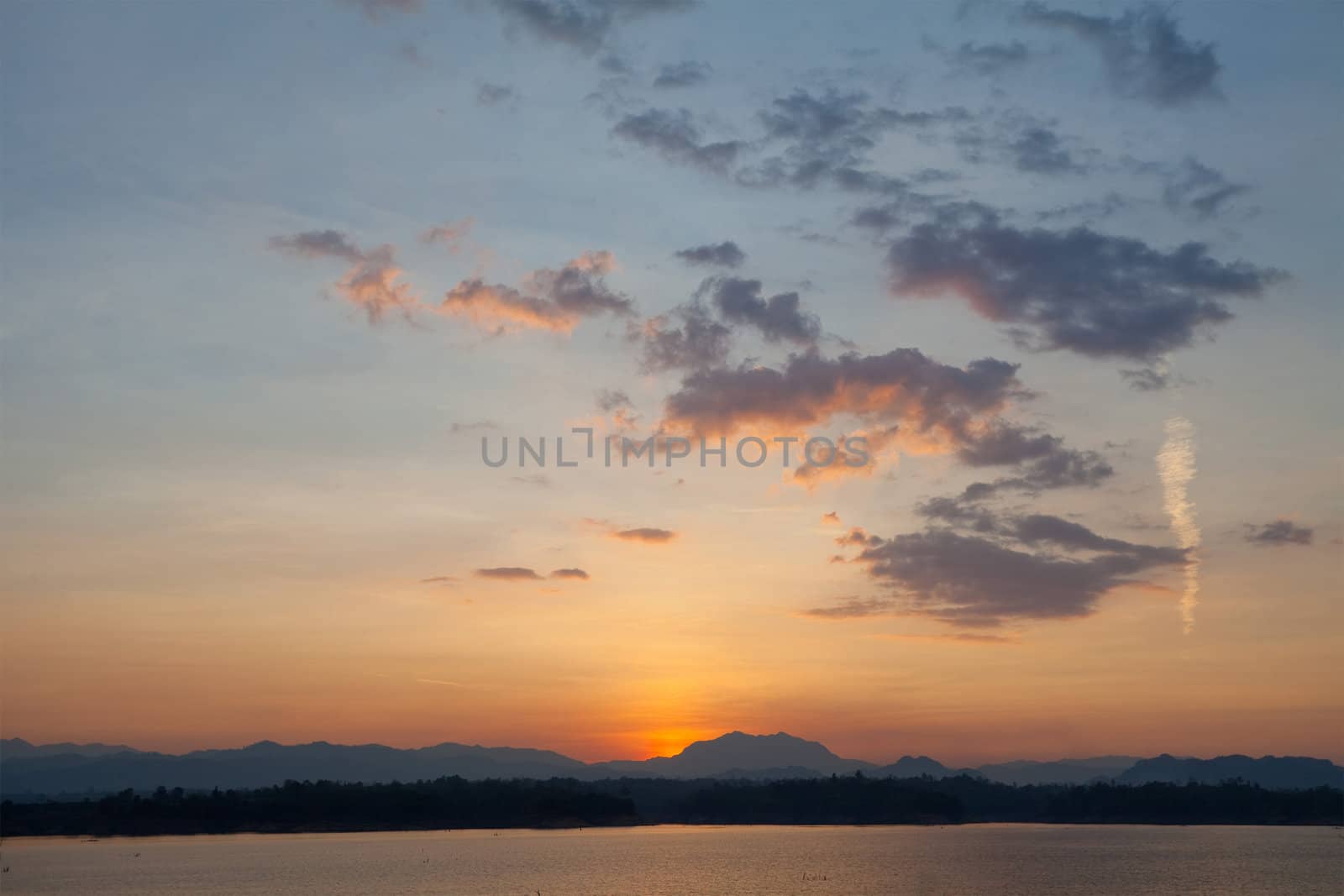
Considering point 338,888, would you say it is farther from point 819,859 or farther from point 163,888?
point 819,859

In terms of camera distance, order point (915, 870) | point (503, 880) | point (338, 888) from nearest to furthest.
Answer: point (338, 888) < point (503, 880) < point (915, 870)

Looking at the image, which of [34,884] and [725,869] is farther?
[725,869]

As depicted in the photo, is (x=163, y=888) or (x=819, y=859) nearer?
(x=163, y=888)

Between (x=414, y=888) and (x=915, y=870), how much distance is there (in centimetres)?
7342

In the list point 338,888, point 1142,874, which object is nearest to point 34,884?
point 338,888

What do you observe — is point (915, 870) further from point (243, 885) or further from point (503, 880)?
point (243, 885)

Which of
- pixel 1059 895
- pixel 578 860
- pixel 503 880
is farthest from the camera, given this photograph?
pixel 578 860

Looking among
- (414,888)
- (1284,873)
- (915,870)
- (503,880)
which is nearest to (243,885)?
(414,888)

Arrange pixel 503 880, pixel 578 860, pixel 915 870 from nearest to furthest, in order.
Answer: pixel 503 880, pixel 915 870, pixel 578 860

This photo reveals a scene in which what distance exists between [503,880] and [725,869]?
36989mm

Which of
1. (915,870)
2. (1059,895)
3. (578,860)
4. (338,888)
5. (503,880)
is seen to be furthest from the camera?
(578,860)

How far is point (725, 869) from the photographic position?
170 meters

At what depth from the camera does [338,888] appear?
443 ft

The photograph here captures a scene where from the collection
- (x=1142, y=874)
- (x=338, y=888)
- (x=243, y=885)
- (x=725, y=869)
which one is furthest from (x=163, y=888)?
(x=1142, y=874)
